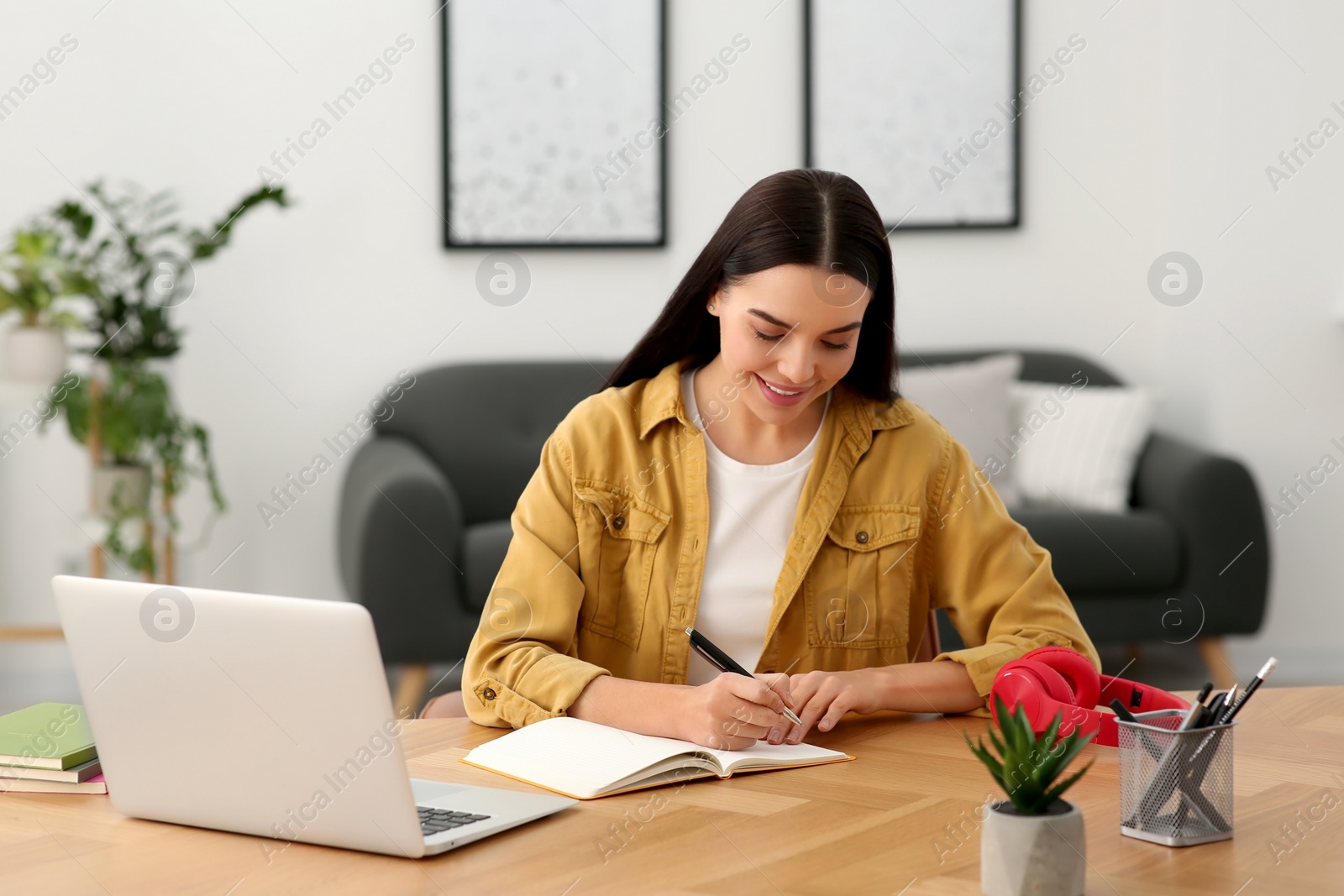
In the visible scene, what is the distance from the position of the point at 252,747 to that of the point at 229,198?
9.60ft

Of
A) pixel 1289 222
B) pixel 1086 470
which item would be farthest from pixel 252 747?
pixel 1289 222

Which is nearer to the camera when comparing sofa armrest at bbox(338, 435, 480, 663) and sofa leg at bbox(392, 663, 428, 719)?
sofa armrest at bbox(338, 435, 480, 663)

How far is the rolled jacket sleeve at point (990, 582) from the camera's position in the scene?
1.36 meters

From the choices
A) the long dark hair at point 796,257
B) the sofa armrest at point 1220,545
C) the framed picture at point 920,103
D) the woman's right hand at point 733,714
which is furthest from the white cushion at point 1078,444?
the woman's right hand at point 733,714

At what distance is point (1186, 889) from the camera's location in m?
0.83

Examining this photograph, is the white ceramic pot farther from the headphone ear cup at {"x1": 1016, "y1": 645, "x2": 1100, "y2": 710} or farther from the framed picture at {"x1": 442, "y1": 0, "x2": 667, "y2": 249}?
the framed picture at {"x1": 442, "y1": 0, "x2": 667, "y2": 249}

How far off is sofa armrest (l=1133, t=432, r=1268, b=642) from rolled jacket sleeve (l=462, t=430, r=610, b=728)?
2.17m

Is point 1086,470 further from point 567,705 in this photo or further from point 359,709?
point 359,709

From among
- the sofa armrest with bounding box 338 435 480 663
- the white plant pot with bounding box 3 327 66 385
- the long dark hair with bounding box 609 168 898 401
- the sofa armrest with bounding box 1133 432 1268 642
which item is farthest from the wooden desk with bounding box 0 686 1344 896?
the white plant pot with bounding box 3 327 66 385

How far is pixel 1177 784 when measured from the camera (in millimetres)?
925

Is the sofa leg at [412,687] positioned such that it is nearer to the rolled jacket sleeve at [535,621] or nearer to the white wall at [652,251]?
the white wall at [652,251]

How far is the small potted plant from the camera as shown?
2.65 ft

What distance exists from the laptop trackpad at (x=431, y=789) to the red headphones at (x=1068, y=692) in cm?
48

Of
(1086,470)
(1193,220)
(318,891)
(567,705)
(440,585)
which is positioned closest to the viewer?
(318,891)
